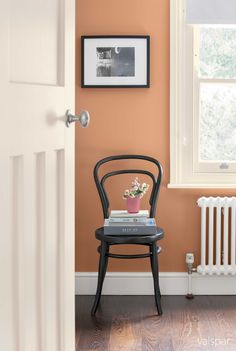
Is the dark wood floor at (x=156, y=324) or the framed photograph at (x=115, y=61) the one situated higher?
the framed photograph at (x=115, y=61)

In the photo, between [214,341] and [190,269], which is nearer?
[214,341]

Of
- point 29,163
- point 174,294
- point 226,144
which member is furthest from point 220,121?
point 29,163

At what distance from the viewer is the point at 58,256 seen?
1.81m

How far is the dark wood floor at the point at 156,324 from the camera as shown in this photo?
3057 millimetres

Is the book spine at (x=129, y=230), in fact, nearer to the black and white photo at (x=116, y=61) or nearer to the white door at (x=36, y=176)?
the black and white photo at (x=116, y=61)

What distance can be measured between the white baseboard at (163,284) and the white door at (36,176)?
1952 millimetres

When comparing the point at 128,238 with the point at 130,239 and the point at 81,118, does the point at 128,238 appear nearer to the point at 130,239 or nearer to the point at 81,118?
the point at 130,239

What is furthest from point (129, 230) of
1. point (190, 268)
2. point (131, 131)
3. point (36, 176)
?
point (36, 176)

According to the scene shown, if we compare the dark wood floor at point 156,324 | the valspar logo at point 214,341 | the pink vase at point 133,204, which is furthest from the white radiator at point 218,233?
the valspar logo at point 214,341

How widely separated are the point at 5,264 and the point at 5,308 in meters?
0.10

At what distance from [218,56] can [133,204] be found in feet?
3.81

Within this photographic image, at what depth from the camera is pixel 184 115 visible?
3.94m

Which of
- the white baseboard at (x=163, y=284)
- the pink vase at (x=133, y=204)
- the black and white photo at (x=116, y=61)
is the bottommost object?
the white baseboard at (x=163, y=284)

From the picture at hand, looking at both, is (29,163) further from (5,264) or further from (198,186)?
(198,186)
